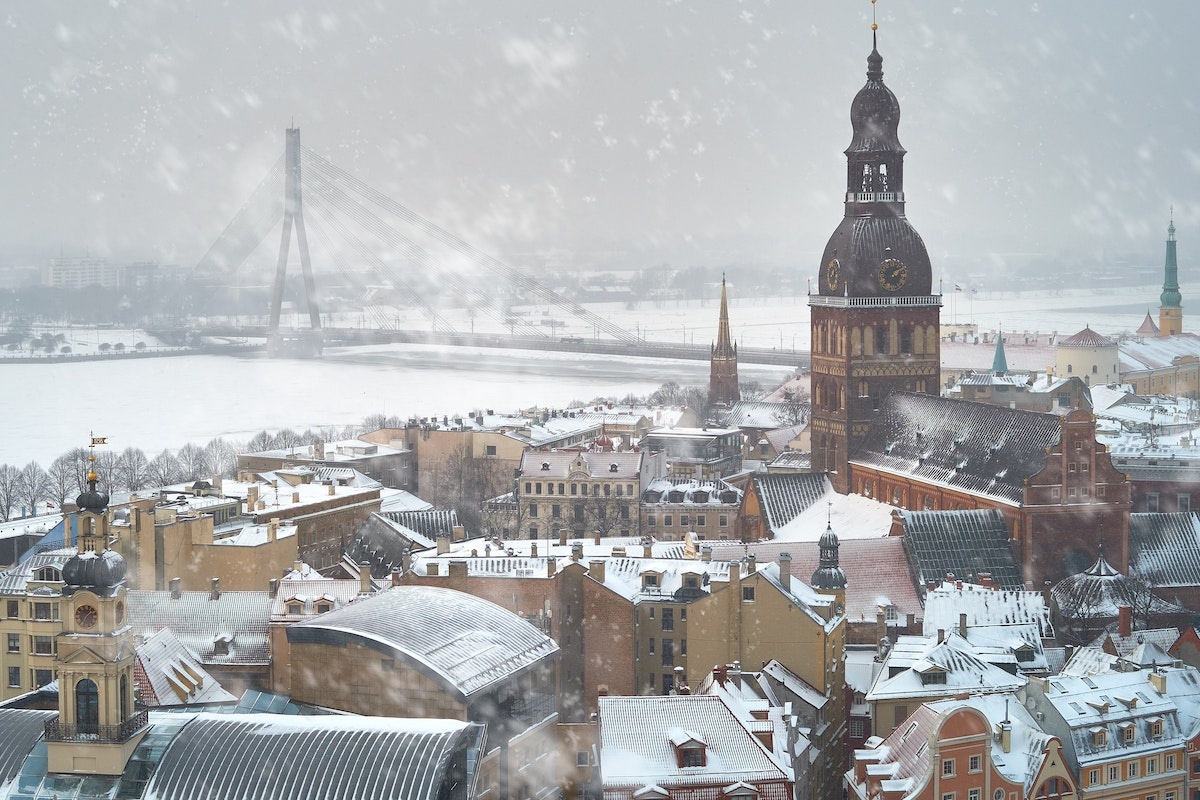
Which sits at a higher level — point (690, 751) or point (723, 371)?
point (723, 371)

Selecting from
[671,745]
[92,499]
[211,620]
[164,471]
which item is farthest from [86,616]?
[164,471]

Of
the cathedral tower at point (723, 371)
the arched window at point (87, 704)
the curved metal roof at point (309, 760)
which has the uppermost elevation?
the cathedral tower at point (723, 371)

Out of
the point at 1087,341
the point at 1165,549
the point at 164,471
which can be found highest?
the point at 1087,341

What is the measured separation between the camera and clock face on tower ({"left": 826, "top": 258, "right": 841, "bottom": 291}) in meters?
42.2

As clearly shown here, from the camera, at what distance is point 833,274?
4247 centimetres

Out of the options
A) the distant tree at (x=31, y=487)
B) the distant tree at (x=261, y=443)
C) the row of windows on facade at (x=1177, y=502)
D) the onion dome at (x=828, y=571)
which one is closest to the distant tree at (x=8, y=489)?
the distant tree at (x=31, y=487)

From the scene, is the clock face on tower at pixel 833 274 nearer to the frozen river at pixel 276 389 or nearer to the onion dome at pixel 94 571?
the onion dome at pixel 94 571

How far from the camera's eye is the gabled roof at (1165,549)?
35344mm

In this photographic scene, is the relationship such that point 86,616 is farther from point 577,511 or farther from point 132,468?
point 132,468

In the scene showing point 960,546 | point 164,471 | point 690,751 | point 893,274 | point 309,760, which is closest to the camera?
point 309,760

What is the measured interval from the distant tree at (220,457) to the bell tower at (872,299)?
20.1 meters

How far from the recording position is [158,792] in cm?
2078

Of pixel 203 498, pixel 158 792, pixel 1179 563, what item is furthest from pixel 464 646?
pixel 203 498

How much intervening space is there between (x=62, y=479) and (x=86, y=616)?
35.9m
